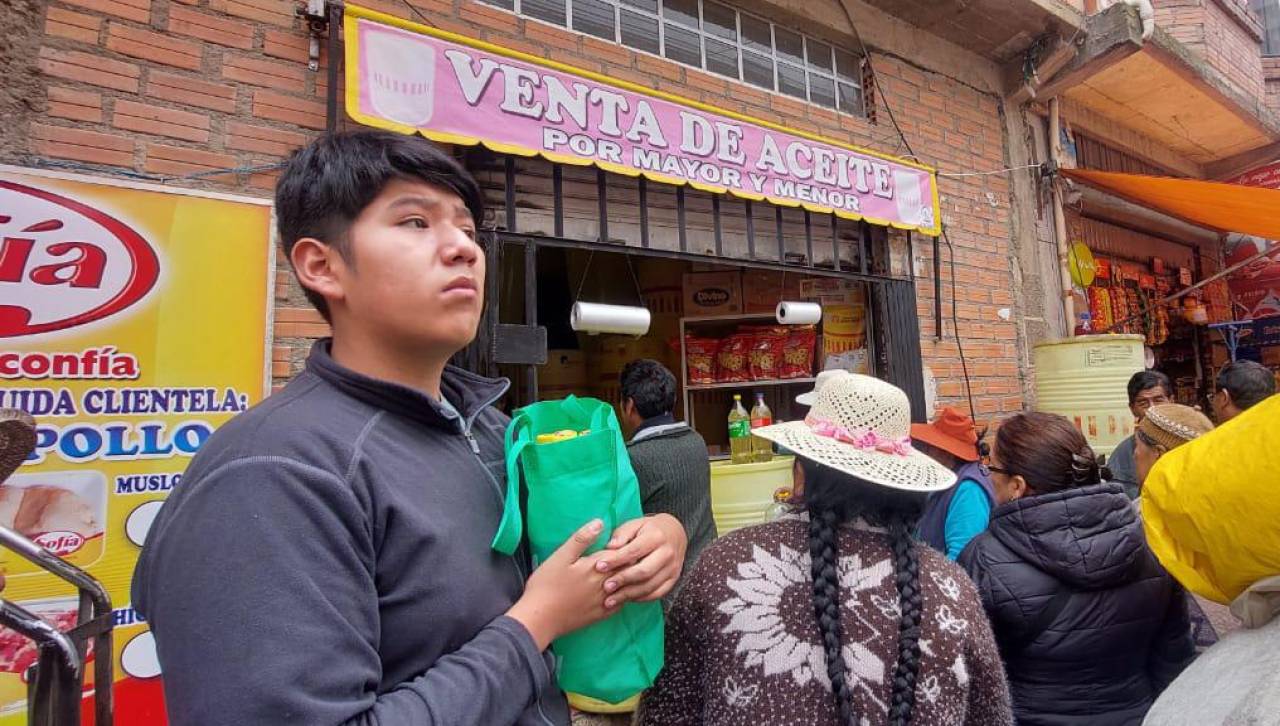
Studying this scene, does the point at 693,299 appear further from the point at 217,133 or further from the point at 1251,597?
the point at 1251,597

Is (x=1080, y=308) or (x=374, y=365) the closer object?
(x=374, y=365)

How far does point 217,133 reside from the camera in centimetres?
242

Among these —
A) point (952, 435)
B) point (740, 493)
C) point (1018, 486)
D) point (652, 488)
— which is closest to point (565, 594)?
point (1018, 486)

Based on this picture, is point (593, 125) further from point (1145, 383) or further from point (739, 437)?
point (1145, 383)

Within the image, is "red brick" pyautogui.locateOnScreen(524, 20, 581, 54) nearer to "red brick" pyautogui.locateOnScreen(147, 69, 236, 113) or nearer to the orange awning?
"red brick" pyautogui.locateOnScreen(147, 69, 236, 113)

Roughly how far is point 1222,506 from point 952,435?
2100 mm

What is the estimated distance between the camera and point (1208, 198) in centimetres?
504

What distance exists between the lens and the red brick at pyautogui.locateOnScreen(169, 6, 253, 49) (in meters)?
2.39

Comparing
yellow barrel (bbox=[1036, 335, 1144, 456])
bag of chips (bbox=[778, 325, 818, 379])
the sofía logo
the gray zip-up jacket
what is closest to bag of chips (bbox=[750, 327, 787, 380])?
bag of chips (bbox=[778, 325, 818, 379])

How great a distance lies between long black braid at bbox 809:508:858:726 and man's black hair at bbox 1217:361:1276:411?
3800 millimetres

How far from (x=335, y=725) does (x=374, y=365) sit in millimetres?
474

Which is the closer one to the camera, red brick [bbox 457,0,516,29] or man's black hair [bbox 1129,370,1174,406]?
red brick [bbox 457,0,516,29]

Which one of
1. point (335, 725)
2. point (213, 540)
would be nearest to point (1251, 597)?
point (335, 725)

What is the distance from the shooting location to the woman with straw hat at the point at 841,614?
118cm
